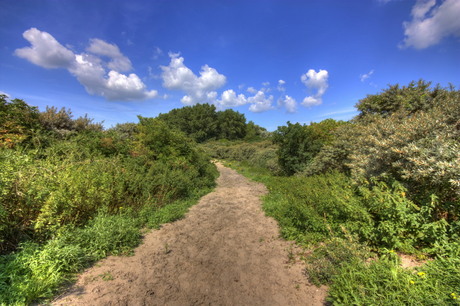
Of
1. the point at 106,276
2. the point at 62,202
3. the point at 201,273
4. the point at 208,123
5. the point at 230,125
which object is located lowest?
the point at 201,273

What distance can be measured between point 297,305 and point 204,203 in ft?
17.3

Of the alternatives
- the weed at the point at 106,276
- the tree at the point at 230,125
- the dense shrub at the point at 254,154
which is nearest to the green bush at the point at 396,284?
the weed at the point at 106,276

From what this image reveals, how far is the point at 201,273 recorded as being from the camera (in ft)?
11.0

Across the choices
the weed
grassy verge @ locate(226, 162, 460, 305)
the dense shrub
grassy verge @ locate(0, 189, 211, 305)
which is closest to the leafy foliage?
grassy verge @ locate(0, 189, 211, 305)

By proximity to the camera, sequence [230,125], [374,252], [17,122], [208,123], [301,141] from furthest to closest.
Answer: [230,125] < [208,123] < [301,141] < [17,122] < [374,252]

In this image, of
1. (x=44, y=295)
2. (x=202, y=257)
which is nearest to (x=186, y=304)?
(x=202, y=257)

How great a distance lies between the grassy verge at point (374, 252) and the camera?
7.26ft

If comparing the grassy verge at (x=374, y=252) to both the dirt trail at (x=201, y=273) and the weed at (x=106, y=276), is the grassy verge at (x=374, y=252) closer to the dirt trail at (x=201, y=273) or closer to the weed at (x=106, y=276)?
the dirt trail at (x=201, y=273)

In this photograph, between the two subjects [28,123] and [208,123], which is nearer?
[28,123]

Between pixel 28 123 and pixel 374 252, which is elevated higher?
pixel 28 123

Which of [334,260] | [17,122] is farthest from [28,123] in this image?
[334,260]

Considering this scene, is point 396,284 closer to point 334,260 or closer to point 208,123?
point 334,260

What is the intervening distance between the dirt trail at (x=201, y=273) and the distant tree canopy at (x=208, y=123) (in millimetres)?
38976

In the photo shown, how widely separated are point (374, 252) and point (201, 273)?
3.07m
